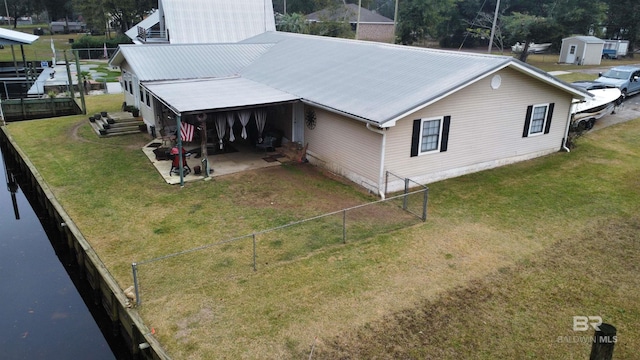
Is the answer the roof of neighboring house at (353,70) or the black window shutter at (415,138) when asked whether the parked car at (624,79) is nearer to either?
the roof of neighboring house at (353,70)

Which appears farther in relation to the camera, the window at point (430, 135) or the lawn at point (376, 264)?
the window at point (430, 135)

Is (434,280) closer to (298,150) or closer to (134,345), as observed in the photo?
(134,345)

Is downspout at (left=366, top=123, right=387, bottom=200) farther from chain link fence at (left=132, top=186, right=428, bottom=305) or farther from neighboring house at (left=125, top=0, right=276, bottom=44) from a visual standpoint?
neighboring house at (left=125, top=0, right=276, bottom=44)

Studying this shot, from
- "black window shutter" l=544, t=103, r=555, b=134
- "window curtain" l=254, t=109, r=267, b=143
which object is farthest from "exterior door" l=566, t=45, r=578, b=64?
"window curtain" l=254, t=109, r=267, b=143

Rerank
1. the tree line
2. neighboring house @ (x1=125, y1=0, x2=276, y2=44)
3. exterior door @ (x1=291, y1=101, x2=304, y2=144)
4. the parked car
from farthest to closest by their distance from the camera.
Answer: the tree line
neighboring house @ (x1=125, y1=0, x2=276, y2=44)
the parked car
exterior door @ (x1=291, y1=101, x2=304, y2=144)

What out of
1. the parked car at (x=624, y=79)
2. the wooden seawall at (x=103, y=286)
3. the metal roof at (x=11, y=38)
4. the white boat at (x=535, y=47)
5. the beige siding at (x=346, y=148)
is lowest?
the wooden seawall at (x=103, y=286)

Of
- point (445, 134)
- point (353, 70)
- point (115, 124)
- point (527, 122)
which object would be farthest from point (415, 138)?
point (115, 124)

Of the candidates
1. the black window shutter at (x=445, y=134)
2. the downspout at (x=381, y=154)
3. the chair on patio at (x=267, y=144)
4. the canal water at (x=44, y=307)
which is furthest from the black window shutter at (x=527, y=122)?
the canal water at (x=44, y=307)
